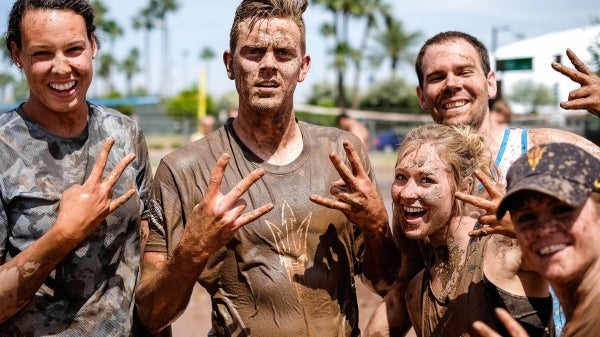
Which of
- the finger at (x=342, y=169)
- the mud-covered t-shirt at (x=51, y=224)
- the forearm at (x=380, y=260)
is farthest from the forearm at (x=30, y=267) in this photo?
the forearm at (x=380, y=260)

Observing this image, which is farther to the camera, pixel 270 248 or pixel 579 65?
pixel 579 65

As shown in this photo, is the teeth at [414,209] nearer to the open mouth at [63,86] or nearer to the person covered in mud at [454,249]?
the person covered in mud at [454,249]

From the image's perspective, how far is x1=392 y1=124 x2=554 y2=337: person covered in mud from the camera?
285cm

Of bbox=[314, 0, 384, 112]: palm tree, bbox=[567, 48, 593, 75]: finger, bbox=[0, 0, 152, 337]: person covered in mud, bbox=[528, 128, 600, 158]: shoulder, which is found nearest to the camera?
bbox=[0, 0, 152, 337]: person covered in mud

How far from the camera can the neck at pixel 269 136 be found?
323 centimetres

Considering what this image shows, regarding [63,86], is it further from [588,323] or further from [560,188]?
[588,323]

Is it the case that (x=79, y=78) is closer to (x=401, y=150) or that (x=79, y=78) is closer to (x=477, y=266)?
(x=401, y=150)

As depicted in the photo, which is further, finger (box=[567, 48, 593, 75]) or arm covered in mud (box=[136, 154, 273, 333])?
finger (box=[567, 48, 593, 75])

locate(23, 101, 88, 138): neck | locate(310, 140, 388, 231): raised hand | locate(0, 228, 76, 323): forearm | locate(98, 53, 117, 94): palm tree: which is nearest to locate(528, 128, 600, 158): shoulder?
locate(310, 140, 388, 231): raised hand

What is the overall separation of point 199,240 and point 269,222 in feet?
1.33

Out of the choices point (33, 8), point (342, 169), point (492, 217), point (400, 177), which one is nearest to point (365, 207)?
point (342, 169)

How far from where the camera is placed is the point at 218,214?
8.93ft

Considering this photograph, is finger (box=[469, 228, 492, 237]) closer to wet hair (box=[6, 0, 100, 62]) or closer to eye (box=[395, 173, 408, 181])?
eye (box=[395, 173, 408, 181])

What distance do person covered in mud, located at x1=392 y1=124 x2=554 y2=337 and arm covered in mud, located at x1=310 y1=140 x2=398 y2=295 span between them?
120 millimetres
